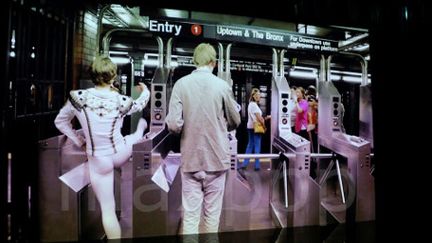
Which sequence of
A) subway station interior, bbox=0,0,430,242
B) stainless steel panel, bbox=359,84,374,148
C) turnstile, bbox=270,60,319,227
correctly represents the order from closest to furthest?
subway station interior, bbox=0,0,430,242, turnstile, bbox=270,60,319,227, stainless steel panel, bbox=359,84,374,148

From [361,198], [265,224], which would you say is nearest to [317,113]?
[361,198]

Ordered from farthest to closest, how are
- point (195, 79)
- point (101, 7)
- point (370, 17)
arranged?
point (370, 17)
point (101, 7)
point (195, 79)

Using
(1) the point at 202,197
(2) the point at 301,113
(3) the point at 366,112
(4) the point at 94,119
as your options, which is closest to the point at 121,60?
(4) the point at 94,119

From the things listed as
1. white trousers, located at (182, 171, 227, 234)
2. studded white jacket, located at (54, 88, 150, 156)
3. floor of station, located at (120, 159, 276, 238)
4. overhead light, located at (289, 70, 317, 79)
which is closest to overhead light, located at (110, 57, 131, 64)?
Answer: studded white jacket, located at (54, 88, 150, 156)

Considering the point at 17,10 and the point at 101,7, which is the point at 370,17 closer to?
the point at 101,7

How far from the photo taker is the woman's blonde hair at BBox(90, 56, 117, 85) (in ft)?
8.91

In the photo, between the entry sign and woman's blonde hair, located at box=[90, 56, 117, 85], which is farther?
the entry sign

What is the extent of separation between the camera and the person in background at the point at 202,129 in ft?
8.82

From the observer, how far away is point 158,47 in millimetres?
3254

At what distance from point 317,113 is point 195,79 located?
1752 mm

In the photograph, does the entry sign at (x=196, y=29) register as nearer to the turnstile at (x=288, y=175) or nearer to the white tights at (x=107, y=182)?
the turnstile at (x=288, y=175)

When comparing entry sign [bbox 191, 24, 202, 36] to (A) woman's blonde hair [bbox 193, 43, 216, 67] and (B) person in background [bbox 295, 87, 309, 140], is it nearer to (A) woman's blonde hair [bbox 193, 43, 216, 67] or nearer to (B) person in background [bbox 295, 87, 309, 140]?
(A) woman's blonde hair [bbox 193, 43, 216, 67]

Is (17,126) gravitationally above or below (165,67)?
below

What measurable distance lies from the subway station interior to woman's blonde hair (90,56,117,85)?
0.42ft
